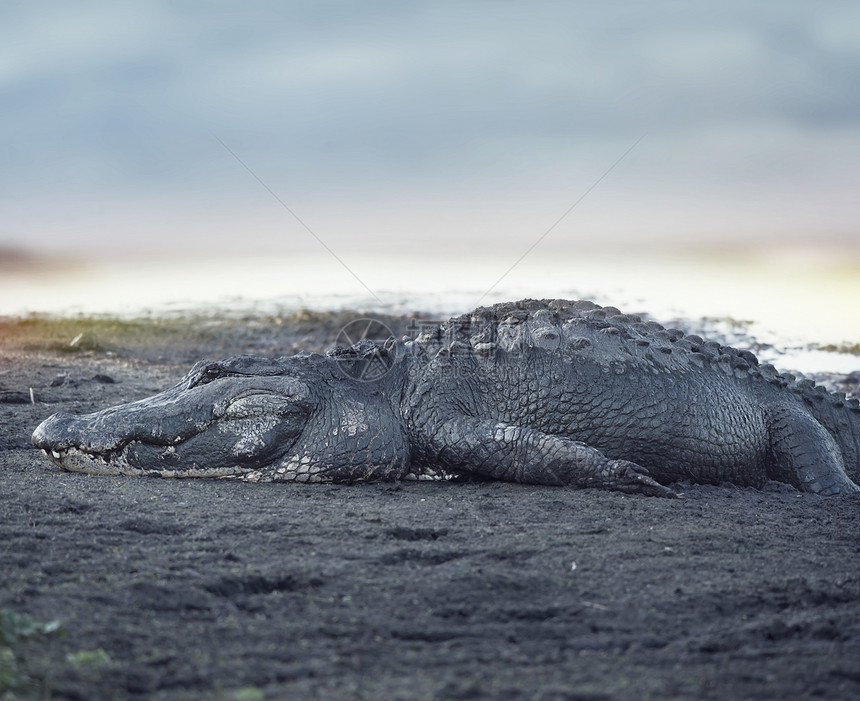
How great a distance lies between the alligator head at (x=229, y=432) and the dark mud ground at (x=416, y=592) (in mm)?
218

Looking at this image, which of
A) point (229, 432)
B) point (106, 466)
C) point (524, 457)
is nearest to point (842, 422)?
point (524, 457)

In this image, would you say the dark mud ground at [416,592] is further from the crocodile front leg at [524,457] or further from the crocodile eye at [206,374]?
the crocodile eye at [206,374]

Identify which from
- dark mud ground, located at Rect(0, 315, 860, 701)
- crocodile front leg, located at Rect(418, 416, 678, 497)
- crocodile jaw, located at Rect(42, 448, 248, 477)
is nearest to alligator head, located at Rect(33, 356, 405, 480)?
crocodile jaw, located at Rect(42, 448, 248, 477)

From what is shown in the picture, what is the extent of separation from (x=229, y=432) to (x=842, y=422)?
5.48 m

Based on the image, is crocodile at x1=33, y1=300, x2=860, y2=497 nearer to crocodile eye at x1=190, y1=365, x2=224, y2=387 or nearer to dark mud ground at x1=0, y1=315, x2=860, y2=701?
crocodile eye at x1=190, y1=365, x2=224, y2=387

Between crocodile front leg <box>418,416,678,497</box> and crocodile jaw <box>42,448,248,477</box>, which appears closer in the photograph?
crocodile front leg <box>418,416,678,497</box>

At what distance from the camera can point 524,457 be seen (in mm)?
6367

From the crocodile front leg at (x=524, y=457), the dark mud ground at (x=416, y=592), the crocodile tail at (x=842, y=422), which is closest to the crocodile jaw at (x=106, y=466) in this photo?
the dark mud ground at (x=416, y=592)

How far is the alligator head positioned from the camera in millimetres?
6340

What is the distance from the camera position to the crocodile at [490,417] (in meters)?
6.36

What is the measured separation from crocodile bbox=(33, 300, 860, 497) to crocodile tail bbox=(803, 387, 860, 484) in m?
0.33

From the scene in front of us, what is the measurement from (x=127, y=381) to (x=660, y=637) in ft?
30.3

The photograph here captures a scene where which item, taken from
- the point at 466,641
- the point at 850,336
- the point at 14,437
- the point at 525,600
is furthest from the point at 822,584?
the point at 850,336

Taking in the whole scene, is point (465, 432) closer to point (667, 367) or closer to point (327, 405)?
point (327, 405)
